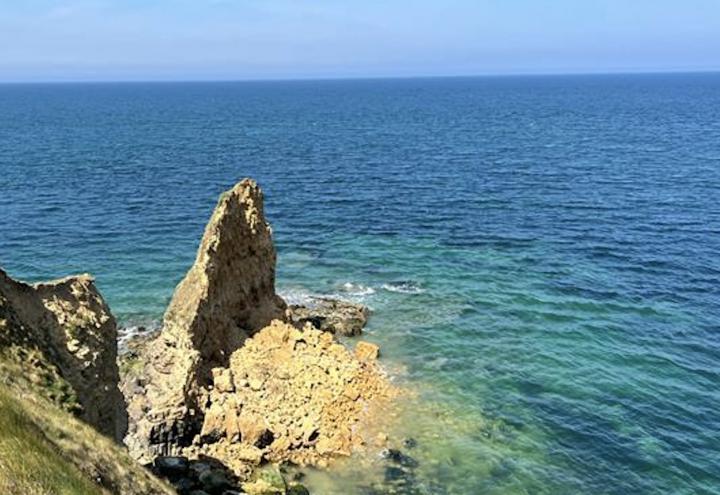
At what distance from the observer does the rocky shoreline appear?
30516 millimetres

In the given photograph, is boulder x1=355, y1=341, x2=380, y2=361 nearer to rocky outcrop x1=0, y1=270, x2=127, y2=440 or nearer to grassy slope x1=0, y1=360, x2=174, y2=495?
rocky outcrop x1=0, y1=270, x2=127, y2=440

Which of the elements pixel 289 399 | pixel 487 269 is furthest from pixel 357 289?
pixel 289 399

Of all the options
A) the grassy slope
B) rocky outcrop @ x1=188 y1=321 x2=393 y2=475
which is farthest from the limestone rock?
the grassy slope

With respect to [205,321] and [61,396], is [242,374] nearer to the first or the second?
[205,321]

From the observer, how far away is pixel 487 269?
226ft

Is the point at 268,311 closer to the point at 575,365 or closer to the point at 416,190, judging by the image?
the point at 575,365

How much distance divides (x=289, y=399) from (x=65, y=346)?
1651 centimetres

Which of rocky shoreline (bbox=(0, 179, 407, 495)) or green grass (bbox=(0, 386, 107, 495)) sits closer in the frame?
green grass (bbox=(0, 386, 107, 495))

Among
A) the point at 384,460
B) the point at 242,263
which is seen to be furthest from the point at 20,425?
the point at 242,263

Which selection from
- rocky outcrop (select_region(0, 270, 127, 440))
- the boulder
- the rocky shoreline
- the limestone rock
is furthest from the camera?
the boulder

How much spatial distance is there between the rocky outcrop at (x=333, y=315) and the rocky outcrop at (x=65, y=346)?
21329 millimetres

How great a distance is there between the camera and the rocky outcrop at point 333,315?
55250 mm

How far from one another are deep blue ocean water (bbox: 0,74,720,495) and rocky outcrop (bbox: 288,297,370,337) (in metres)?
1.63

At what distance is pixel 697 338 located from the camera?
53.5 metres
